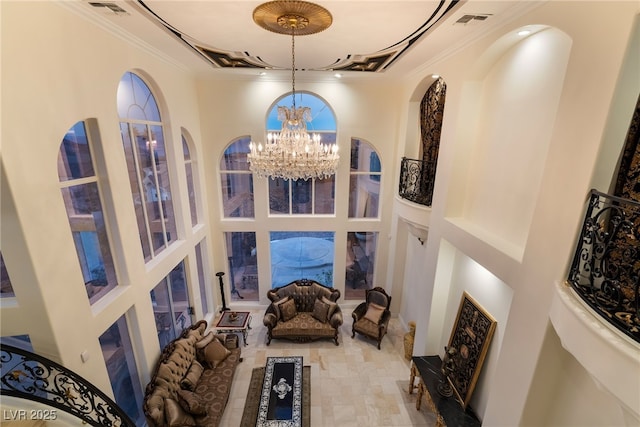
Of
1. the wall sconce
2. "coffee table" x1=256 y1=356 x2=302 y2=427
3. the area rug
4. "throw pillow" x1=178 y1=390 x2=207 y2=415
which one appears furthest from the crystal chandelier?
the area rug

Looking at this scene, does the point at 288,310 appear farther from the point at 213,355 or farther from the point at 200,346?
the point at 200,346

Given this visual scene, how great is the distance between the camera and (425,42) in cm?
448

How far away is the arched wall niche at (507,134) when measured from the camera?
3367 mm

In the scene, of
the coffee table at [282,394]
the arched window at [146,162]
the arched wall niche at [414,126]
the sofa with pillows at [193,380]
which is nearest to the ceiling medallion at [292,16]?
the arched window at [146,162]

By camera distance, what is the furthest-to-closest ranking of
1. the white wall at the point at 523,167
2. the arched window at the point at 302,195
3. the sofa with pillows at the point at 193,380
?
1. the arched window at the point at 302,195
2. the sofa with pillows at the point at 193,380
3. the white wall at the point at 523,167

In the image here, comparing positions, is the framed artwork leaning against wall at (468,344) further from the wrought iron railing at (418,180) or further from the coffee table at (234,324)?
the coffee table at (234,324)

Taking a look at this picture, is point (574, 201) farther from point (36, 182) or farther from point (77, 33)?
point (77, 33)

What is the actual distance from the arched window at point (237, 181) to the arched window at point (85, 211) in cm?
397

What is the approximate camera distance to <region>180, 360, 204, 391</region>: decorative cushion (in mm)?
5331

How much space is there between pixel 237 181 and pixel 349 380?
5.77m

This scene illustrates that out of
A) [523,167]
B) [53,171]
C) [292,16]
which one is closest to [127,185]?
[53,171]

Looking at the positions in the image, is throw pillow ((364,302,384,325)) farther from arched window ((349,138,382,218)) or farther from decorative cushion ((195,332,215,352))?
decorative cushion ((195,332,215,352))

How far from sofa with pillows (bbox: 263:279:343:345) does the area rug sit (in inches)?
35.5

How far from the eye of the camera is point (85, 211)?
12.7 ft
